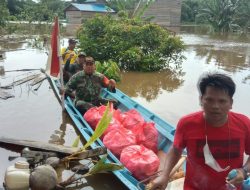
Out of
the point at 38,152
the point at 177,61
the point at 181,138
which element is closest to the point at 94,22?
the point at 177,61

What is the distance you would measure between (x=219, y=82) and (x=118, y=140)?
321cm

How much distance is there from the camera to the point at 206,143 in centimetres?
198

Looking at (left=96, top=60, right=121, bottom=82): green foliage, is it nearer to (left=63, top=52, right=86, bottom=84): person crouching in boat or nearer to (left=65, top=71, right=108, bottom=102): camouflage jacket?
(left=63, top=52, right=86, bottom=84): person crouching in boat

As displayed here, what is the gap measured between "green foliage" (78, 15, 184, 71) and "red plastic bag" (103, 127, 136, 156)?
28.2 feet

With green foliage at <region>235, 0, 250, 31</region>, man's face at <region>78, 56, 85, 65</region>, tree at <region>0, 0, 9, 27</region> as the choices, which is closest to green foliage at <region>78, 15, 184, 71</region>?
man's face at <region>78, 56, 85, 65</region>

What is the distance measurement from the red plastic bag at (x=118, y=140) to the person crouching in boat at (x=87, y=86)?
1846 mm

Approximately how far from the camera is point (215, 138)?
198cm

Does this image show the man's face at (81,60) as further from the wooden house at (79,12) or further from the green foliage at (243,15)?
the green foliage at (243,15)

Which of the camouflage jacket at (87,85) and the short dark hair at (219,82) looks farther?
the camouflage jacket at (87,85)

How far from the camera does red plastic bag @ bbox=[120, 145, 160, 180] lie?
4230 mm

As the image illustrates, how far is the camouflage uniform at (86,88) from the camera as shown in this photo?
22.9 ft

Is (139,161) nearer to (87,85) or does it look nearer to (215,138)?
(215,138)

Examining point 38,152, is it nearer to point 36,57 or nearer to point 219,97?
point 219,97

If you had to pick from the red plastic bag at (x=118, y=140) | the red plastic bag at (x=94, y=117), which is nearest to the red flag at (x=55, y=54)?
the red plastic bag at (x=94, y=117)
